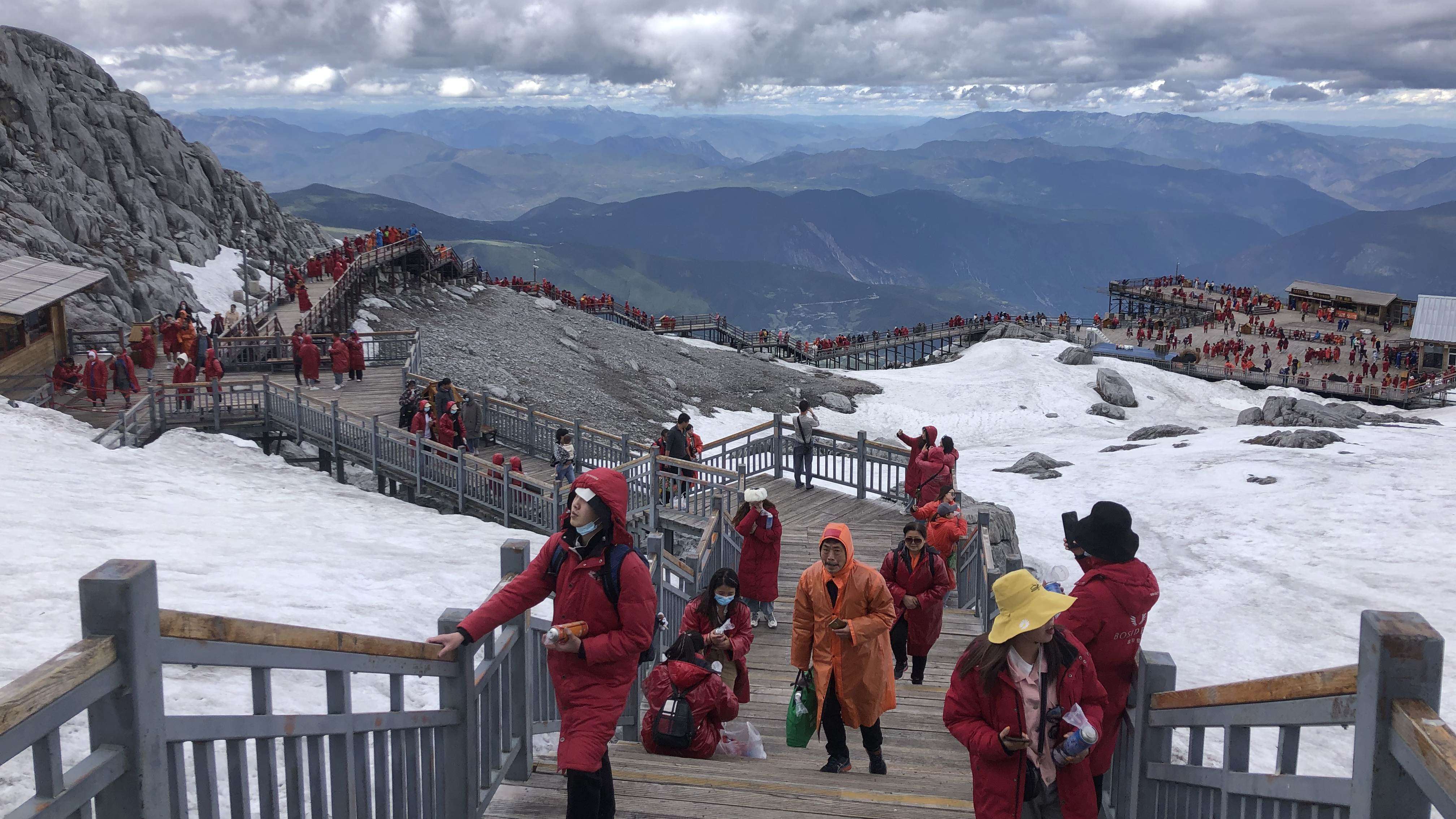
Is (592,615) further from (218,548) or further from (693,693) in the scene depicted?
(218,548)

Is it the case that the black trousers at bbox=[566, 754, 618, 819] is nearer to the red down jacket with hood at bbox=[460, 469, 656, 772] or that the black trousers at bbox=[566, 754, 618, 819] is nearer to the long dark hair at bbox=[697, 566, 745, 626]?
the red down jacket with hood at bbox=[460, 469, 656, 772]

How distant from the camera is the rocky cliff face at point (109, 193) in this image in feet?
123

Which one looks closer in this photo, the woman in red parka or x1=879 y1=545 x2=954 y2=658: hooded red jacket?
the woman in red parka

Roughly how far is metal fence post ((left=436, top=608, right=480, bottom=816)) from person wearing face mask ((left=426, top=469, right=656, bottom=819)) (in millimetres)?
287

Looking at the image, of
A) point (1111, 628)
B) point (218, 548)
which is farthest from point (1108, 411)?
point (1111, 628)

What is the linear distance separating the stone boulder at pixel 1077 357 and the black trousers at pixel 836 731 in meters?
48.0

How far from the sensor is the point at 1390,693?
2.81 m

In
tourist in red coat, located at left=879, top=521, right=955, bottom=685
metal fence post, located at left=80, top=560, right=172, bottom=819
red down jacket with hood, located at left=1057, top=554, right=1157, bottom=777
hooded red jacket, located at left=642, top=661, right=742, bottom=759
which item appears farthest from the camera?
tourist in red coat, located at left=879, top=521, right=955, bottom=685

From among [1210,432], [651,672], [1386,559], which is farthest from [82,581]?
[1210,432]

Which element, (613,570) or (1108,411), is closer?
(613,570)

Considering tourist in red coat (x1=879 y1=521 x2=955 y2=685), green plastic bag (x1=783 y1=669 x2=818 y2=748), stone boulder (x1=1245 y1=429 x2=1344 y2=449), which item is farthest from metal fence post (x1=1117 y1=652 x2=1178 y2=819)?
stone boulder (x1=1245 y1=429 x2=1344 y2=449)

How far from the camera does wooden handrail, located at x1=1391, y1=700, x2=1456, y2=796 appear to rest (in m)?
2.46

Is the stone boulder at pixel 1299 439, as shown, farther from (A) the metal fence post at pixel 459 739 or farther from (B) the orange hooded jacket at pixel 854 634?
(A) the metal fence post at pixel 459 739

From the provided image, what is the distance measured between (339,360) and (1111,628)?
23016mm
